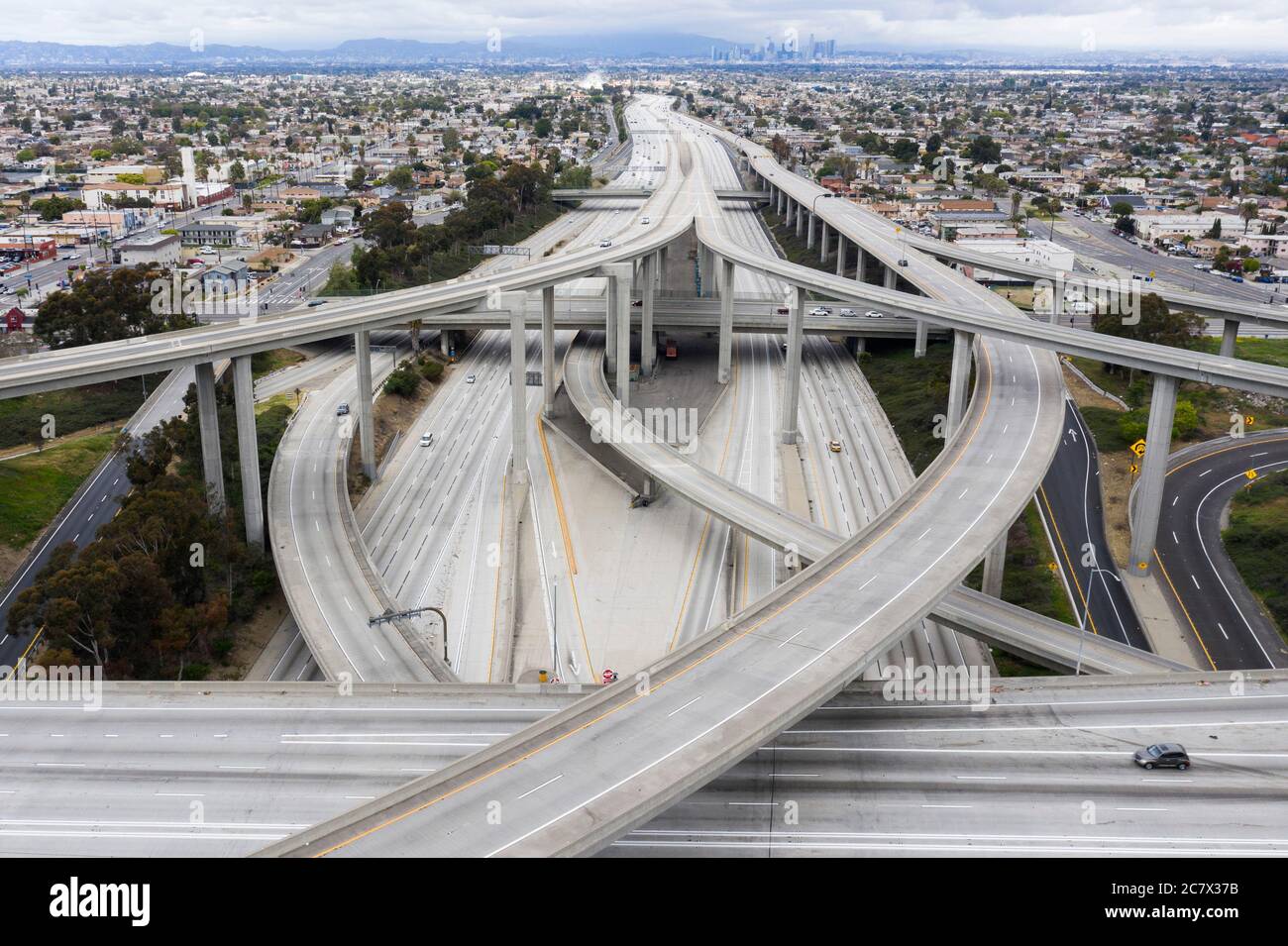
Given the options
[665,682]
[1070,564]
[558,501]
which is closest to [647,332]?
[558,501]

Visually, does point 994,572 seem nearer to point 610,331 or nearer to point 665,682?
point 665,682

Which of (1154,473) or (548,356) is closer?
(1154,473)

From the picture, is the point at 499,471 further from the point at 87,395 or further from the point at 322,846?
Answer: the point at 322,846

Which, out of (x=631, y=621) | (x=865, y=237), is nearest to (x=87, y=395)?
(x=631, y=621)

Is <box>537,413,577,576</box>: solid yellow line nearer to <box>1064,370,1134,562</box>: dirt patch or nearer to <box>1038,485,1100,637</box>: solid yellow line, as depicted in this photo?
<box>1038,485,1100,637</box>: solid yellow line

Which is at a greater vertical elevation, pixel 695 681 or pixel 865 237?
pixel 865 237

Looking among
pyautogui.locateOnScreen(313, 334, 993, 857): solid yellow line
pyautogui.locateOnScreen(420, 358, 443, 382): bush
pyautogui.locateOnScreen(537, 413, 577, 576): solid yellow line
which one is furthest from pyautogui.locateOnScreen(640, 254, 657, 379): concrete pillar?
pyautogui.locateOnScreen(313, 334, 993, 857): solid yellow line
